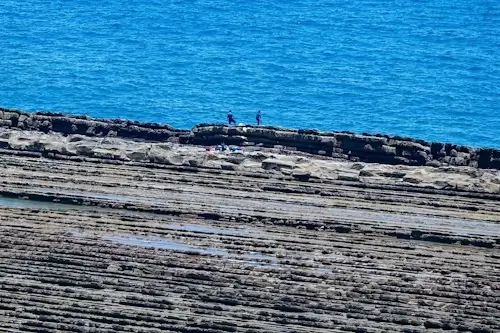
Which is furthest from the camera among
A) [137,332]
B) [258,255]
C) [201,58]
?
[201,58]

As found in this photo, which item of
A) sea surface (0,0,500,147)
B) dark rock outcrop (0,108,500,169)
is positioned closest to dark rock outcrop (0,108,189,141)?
dark rock outcrop (0,108,500,169)

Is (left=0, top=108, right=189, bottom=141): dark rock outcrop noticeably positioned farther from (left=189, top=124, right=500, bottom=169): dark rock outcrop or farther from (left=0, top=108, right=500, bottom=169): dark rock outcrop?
(left=189, top=124, right=500, bottom=169): dark rock outcrop

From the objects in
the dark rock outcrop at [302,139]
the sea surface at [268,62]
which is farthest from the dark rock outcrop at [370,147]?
the sea surface at [268,62]

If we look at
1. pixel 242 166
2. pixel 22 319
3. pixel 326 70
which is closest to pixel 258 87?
pixel 326 70

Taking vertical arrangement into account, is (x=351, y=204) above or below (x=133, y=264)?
above

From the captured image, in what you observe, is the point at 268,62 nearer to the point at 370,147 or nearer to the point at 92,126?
the point at 92,126

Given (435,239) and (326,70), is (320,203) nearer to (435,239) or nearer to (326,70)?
(435,239)
